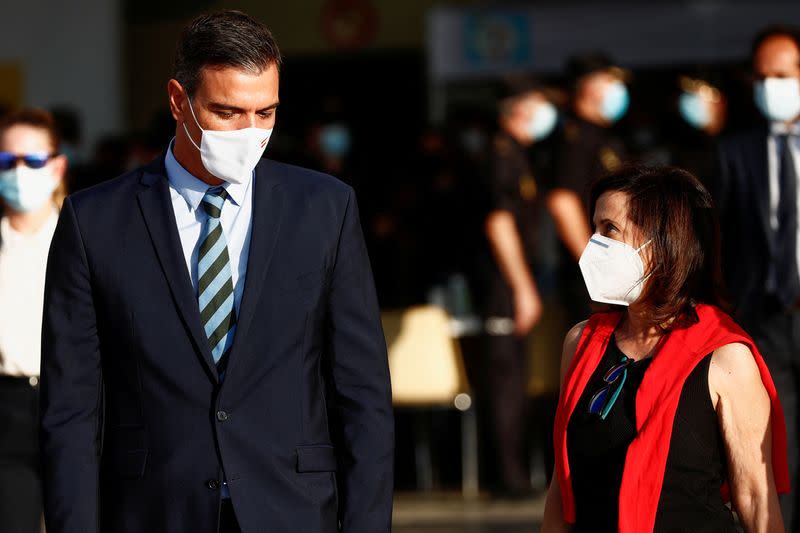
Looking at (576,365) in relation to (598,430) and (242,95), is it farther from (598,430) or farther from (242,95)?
(242,95)

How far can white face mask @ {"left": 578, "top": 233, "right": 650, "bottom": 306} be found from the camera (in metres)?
3.60

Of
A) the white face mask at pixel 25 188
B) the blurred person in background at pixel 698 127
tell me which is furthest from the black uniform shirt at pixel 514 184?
the white face mask at pixel 25 188

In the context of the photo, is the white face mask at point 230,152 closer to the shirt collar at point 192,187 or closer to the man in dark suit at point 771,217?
the shirt collar at point 192,187

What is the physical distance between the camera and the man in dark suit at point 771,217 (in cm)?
529

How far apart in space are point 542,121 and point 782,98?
11.5ft

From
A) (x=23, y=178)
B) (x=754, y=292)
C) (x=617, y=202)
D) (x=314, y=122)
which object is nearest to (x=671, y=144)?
(x=314, y=122)

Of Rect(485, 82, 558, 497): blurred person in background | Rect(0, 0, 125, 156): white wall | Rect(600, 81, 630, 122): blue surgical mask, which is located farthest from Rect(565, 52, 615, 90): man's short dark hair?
Rect(0, 0, 125, 156): white wall

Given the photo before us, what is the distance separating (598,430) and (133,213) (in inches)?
49.2

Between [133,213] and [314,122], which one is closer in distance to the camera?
[133,213]

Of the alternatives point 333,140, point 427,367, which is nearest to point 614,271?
point 427,367

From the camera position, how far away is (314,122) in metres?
10.3

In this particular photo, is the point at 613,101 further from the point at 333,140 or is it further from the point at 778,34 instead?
the point at 778,34

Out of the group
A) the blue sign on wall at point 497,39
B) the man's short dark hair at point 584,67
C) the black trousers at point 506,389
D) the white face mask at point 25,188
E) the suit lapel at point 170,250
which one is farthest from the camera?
the blue sign on wall at point 497,39

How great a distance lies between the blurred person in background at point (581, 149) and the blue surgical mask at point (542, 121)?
50 centimetres
